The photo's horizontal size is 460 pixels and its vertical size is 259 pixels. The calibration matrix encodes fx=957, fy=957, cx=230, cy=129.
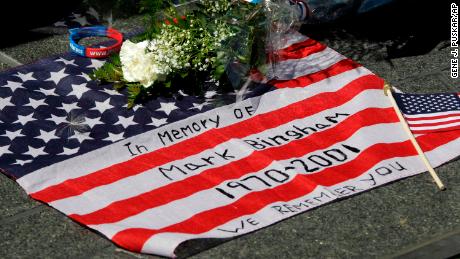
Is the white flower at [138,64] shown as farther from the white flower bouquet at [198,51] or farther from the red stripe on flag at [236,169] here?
the red stripe on flag at [236,169]

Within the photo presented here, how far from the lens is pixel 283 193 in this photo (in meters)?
4.41

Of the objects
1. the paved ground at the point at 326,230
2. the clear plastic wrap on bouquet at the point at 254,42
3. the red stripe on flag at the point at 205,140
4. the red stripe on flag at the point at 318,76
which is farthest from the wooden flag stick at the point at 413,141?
the clear plastic wrap on bouquet at the point at 254,42

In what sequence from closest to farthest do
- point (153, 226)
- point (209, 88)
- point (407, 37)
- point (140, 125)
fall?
point (153, 226)
point (140, 125)
point (209, 88)
point (407, 37)

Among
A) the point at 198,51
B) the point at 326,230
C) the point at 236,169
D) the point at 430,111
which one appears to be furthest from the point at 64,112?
the point at 430,111

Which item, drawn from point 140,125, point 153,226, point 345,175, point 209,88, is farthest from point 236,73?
point 153,226

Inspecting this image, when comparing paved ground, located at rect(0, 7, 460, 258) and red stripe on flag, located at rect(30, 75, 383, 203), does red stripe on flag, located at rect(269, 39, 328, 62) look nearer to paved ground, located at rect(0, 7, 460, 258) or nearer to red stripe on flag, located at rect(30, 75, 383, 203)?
red stripe on flag, located at rect(30, 75, 383, 203)

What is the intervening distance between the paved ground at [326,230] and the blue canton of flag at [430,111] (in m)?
0.31

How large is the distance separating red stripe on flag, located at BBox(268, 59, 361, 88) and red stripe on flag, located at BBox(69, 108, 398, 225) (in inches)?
18.2

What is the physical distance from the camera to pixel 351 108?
201 inches

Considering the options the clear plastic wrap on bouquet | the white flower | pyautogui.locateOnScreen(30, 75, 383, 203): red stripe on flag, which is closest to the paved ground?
pyautogui.locateOnScreen(30, 75, 383, 203): red stripe on flag

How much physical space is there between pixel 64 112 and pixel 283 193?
1377mm

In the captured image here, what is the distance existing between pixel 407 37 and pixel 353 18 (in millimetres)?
406

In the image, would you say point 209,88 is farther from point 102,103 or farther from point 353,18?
point 353,18

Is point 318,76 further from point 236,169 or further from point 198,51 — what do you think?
point 236,169
